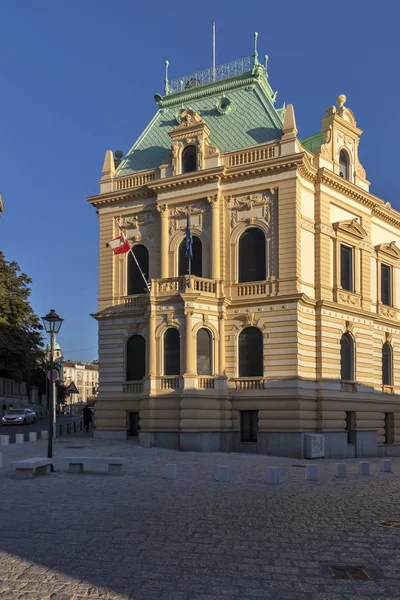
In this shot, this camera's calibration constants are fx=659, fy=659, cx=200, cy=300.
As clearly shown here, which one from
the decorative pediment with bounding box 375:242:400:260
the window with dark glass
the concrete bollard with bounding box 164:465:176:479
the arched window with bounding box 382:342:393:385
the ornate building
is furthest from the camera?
the arched window with bounding box 382:342:393:385

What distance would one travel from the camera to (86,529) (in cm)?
1151

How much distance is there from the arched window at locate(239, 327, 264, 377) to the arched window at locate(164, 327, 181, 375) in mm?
3057

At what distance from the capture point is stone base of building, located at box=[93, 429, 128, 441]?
34.2m

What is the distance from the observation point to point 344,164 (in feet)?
117

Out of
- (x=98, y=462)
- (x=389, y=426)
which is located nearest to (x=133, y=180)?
(x=98, y=462)

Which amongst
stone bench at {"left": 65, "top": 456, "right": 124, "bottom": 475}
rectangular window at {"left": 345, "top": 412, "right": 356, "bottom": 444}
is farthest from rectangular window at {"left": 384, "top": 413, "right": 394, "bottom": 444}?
stone bench at {"left": 65, "top": 456, "right": 124, "bottom": 475}

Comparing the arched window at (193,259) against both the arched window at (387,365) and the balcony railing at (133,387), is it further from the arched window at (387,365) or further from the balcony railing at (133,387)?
the arched window at (387,365)

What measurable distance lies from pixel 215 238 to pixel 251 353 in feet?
19.5

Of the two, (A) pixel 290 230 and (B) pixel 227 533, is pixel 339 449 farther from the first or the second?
(B) pixel 227 533

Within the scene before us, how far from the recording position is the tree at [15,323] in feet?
185

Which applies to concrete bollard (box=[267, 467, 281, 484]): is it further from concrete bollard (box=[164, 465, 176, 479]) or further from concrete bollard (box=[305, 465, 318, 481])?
concrete bollard (box=[164, 465, 176, 479])

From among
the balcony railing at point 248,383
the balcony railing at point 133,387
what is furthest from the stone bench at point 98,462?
the balcony railing at point 133,387

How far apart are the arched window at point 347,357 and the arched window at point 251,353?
4611 mm

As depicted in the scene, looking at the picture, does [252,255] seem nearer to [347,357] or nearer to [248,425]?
[347,357]
